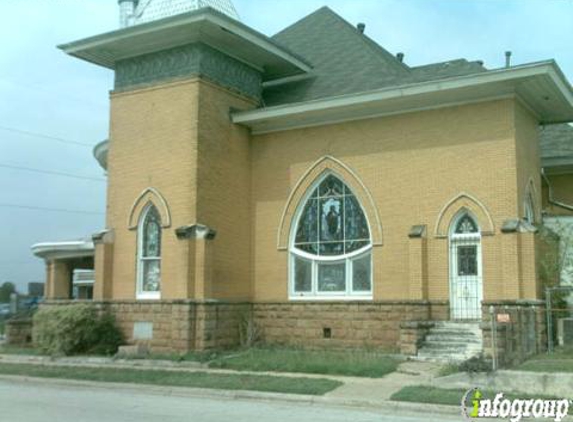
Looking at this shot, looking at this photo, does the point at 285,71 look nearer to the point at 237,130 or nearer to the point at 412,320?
the point at 237,130

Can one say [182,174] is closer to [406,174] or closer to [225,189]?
[225,189]

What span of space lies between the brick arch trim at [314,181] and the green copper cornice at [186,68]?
3.19 m

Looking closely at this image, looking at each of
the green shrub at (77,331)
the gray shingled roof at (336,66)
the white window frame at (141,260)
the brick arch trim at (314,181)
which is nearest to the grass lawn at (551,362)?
the brick arch trim at (314,181)

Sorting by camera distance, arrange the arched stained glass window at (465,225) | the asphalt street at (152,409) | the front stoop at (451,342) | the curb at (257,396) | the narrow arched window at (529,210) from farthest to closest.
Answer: the narrow arched window at (529,210)
the arched stained glass window at (465,225)
the front stoop at (451,342)
the curb at (257,396)
the asphalt street at (152,409)

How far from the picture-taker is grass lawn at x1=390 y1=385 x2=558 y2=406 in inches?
492

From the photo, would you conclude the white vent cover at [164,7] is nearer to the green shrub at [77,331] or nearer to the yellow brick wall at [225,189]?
the yellow brick wall at [225,189]

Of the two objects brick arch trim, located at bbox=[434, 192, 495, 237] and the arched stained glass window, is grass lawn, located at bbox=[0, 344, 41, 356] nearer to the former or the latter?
brick arch trim, located at bbox=[434, 192, 495, 237]

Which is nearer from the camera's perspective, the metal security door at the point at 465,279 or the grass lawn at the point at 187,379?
the grass lawn at the point at 187,379

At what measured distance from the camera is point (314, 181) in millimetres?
21484

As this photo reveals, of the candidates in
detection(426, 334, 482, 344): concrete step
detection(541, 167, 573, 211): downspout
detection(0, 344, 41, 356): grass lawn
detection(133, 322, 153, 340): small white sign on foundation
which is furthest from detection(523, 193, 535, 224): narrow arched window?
detection(0, 344, 41, 356): grass lawn

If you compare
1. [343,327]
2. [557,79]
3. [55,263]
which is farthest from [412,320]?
[55,263]

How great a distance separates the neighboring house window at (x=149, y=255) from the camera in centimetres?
2091

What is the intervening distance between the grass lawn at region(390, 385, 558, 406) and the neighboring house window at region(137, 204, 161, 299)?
364 inches

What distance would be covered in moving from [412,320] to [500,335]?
12.5ft
